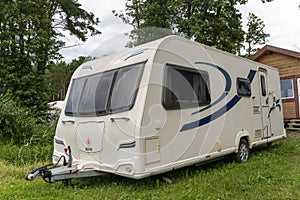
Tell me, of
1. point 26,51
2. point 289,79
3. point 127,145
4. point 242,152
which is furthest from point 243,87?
point 26,51

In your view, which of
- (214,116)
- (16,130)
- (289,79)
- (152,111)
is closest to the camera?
(152,111)

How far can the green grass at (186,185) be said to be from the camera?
3.98 m

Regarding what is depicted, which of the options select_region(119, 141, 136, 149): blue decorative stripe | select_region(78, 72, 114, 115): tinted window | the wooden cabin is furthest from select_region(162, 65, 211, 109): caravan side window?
the wooden cabin

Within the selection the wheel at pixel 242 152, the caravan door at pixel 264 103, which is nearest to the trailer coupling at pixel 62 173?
the wheel at pixel 242 152

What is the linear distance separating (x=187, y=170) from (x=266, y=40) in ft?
61.4

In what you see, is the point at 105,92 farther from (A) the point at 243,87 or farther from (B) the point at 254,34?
(B) the point at 254,34

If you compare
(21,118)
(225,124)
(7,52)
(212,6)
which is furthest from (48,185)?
(212,6)

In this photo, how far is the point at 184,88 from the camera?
15.8 feet

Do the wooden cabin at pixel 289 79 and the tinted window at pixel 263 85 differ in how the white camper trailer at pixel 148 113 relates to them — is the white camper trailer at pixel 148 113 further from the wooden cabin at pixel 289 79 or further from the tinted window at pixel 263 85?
the wooden cabin at pixel 289 79

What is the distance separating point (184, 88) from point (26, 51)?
30.7ft

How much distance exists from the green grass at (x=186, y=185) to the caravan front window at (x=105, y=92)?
4.15 ft

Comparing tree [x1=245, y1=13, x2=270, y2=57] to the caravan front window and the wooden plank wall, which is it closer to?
the wooden plank wall

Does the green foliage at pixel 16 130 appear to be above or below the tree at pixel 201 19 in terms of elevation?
below

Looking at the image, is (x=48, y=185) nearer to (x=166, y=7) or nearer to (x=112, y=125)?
(x=112, y=125)
